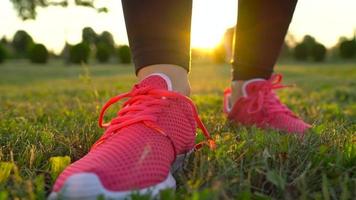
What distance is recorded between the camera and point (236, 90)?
2.85 m

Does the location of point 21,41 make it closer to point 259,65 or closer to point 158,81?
point 259,65

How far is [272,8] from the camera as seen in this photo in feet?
8.19

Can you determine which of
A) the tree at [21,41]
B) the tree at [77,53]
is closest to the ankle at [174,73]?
the tree at [77,53]

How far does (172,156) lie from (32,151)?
452 mm

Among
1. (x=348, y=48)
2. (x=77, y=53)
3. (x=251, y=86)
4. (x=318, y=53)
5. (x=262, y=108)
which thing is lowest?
(x=318, y=53)

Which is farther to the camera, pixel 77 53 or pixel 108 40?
pixel 108 40

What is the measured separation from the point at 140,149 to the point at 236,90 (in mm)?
1423

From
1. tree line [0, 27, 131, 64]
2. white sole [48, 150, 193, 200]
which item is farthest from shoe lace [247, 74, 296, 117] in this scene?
tree line [0, 27, 131, 64]

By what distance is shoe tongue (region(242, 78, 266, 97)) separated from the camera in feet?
8.89

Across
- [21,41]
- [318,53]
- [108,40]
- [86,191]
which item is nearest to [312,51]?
[318,53]

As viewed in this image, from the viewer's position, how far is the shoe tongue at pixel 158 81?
1742 millimetres

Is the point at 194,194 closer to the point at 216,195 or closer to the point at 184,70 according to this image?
the point at 216,195

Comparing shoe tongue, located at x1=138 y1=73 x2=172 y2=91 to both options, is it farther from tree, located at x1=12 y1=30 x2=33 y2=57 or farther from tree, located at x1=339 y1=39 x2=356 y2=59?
tree, located at x1=12 y1=30 x2=33 y2=57

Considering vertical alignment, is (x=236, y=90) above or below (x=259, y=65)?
below
